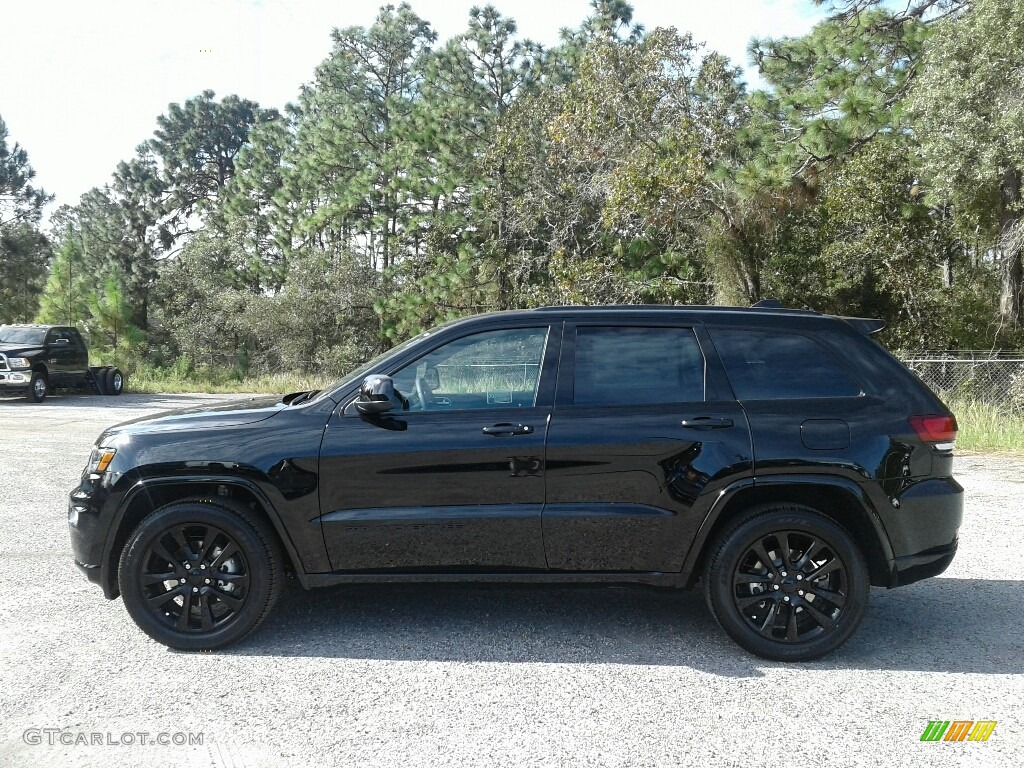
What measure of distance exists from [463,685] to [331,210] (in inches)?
1174

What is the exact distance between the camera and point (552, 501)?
4.39 m

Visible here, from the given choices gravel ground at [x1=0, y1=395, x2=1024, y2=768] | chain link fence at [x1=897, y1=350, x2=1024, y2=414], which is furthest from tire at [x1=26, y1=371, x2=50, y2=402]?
chain link fence at [x1=897, y1=350, x2=1024, y2=414]

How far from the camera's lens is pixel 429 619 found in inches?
194

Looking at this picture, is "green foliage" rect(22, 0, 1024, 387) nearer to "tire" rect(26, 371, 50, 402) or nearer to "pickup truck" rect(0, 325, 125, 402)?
"pickup truck" rect(0, 325, 125, 402)

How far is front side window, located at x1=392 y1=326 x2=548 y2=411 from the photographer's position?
180 inches

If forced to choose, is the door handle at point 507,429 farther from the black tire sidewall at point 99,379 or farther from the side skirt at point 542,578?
the black tire sidewall at point 99,379

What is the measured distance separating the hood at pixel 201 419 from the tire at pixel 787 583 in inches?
96.6

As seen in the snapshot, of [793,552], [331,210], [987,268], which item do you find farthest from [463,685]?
[331,210]

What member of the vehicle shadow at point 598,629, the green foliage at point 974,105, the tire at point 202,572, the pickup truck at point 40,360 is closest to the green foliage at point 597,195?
the green foliage at point 974,105

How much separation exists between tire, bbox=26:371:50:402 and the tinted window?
19.0m

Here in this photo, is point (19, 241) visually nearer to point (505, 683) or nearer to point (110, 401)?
point (110, 401)

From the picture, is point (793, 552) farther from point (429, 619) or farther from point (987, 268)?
point (987, 268)

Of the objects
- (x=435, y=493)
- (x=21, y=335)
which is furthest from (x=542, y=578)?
(x=21, y=335)

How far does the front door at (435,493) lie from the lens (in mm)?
4387
